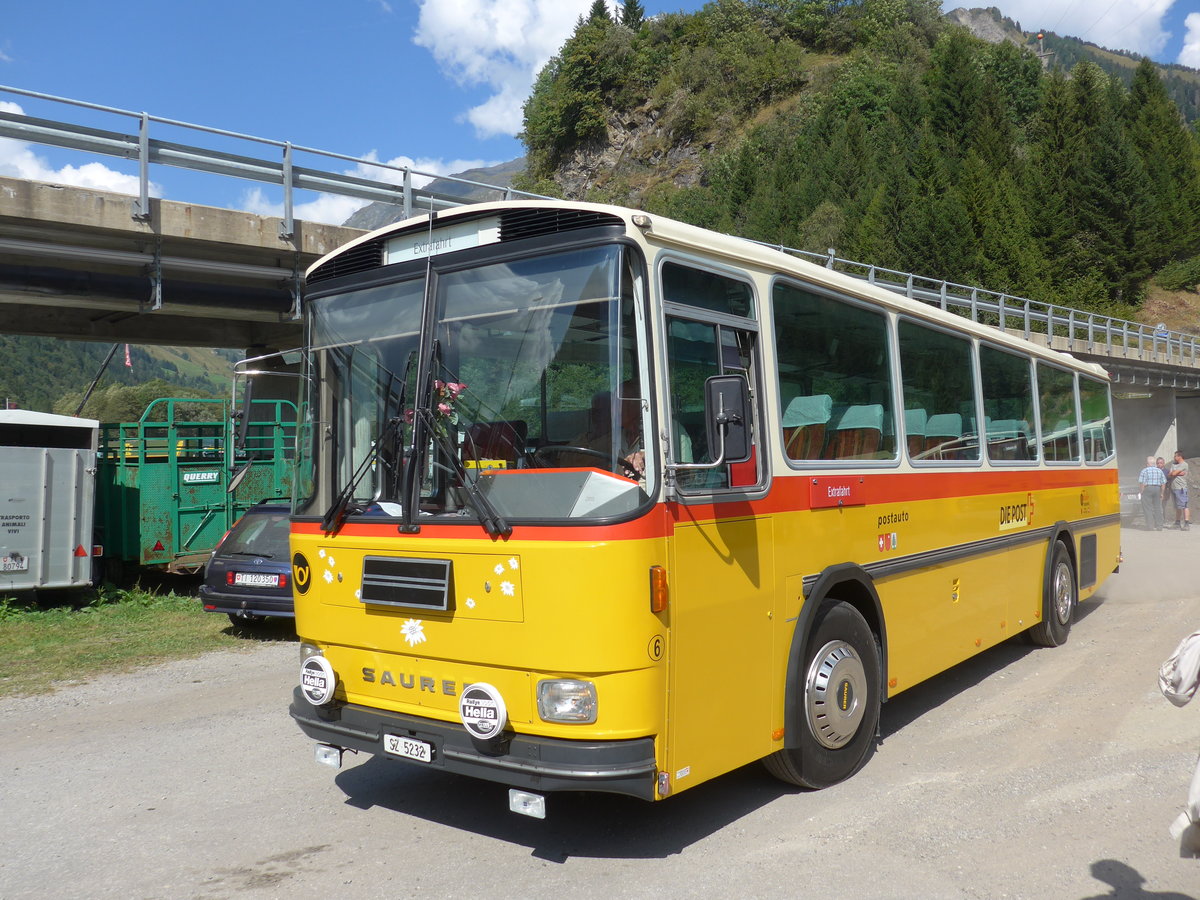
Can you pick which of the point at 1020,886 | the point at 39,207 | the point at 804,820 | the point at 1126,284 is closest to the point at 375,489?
the point at 804,820

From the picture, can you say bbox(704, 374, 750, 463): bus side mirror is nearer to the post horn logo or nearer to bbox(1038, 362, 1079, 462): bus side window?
the post horn logo

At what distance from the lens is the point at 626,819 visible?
5.12 m

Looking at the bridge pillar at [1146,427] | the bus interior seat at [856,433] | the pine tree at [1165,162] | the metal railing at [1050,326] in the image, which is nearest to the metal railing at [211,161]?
the bus interior seat at [856,433]

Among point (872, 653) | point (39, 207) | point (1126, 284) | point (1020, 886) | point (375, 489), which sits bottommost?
point (1020, 886)

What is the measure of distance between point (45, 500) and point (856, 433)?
10.8 m

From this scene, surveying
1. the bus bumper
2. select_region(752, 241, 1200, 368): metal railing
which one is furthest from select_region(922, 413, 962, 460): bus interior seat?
select_region(752, 241, 1200, 368): metal railing

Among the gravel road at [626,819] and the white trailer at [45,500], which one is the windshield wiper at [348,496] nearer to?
the gravel road at [626,819]

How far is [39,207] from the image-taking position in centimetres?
1306

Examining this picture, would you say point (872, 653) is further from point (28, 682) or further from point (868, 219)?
point (868, 219)

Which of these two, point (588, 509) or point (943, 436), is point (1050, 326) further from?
point (588, 509)

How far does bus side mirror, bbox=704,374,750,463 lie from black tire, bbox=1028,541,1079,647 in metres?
6.30

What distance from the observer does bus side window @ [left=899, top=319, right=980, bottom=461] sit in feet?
22.1

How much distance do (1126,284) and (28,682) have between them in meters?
61.4

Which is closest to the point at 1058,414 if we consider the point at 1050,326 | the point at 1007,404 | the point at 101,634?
the point at 1007,404
